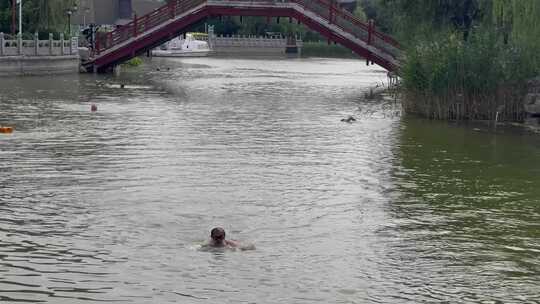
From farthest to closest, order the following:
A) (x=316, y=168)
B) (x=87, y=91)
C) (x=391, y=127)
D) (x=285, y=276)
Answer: (x=87, y=91) < (x=391, y=127) < (x=316, y=168) < (x=285, y=276)

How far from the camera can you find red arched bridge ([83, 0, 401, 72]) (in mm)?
55281

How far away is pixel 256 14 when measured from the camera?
5862cm

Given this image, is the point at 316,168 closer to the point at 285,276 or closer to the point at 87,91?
the point at 285,276

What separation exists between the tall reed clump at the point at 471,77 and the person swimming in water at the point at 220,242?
67.3 ft

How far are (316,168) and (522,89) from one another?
1317 cm

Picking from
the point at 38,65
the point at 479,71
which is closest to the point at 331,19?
the point at 38,65

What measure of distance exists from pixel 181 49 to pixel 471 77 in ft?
276

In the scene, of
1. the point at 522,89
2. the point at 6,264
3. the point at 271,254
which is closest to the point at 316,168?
the point at 271,254

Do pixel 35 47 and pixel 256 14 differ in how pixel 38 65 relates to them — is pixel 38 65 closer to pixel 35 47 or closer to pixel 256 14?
pixel 35 47

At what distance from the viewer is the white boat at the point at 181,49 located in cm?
11544

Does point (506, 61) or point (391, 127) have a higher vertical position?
point (506, 61)

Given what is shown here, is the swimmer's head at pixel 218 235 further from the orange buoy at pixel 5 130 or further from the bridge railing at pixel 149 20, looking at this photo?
the bridge railing at pixel 149 20

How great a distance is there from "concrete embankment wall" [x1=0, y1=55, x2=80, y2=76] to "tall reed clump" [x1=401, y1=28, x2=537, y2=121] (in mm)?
28255

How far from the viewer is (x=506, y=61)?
3462 cm
